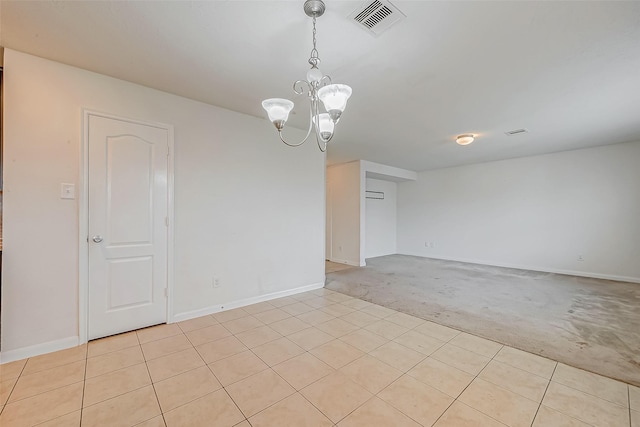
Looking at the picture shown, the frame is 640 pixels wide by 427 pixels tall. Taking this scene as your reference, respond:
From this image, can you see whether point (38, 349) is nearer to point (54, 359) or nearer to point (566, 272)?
point (54, 359)

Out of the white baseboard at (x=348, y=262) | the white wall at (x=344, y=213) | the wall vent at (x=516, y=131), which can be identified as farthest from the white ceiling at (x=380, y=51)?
the white baseboard at (x=348, y=262)

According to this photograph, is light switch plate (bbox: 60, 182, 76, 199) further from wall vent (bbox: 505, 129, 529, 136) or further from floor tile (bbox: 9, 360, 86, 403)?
wall vent (bbox: 505, 129, 529, 136)

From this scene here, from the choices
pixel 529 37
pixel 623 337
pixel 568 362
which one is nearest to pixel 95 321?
pixel 568 362

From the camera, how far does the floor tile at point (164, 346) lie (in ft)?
7.11

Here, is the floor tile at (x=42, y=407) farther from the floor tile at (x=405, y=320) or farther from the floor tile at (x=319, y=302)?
the floor tile at (x=405, y=320)

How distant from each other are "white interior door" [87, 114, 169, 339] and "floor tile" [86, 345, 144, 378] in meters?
0.40

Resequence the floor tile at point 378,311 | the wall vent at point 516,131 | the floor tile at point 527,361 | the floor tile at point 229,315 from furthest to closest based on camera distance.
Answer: the wall vent at point 516,131
the floor tile at point 378,311
the floor tile at point 229,315
the floor tile at point 527,361

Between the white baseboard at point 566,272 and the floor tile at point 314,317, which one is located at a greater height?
the white baseboard at point 566,272

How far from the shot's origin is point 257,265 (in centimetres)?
341

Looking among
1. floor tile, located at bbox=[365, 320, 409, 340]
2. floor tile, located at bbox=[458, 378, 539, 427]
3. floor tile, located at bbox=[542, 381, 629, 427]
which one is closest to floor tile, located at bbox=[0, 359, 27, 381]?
floor tile, located at bbox=[365, 320, 409, 340]

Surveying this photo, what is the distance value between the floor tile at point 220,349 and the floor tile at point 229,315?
0.49 m

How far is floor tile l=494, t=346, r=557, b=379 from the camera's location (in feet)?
6.47

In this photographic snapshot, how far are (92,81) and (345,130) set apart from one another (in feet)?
9.76

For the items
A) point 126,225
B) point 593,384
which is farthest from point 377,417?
point 126,225
